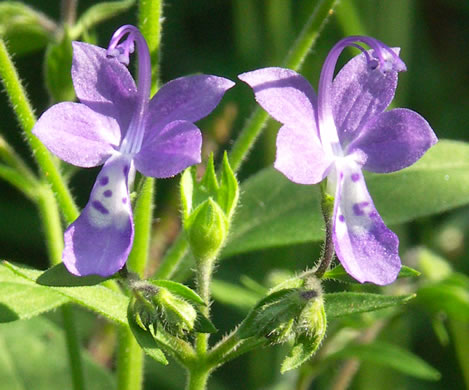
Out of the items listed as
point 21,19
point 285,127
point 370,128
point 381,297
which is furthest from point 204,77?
point 21,19

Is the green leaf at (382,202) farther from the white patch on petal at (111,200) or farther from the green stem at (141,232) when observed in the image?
the white patch on petal at (111,200)

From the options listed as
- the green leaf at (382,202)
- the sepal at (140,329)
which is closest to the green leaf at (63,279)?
the sepal at (140,329)

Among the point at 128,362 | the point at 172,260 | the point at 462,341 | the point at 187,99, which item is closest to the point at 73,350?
the point at 128,362

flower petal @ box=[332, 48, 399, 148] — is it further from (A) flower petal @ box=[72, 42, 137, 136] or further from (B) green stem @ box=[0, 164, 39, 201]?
(B) green stem @ box=[0, 164, 39, 201]

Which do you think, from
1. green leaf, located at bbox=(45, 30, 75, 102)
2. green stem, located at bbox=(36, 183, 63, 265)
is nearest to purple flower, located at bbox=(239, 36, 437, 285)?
green leaf, located at bbox=(45, 30, 75, 102)

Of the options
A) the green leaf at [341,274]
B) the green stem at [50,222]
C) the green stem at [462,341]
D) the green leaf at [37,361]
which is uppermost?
the green leaf at [341,274]

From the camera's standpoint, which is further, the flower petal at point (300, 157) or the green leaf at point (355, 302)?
the green leaf at point (355, 302)
